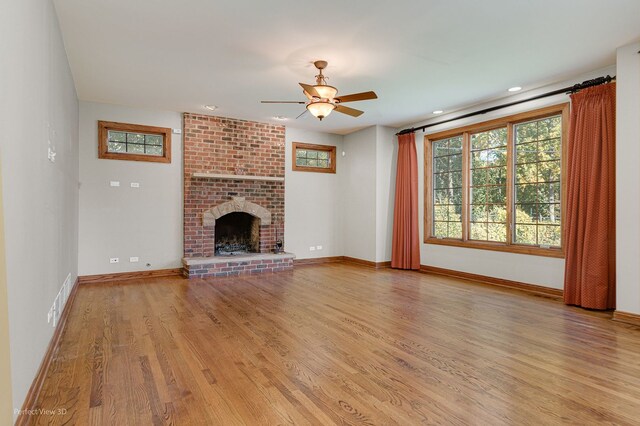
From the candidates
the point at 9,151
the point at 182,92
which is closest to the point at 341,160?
the point at 182,92

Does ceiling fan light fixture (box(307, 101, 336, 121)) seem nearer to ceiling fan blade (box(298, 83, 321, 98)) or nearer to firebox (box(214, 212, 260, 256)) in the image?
ceiling fan blade (box(298, 83, 321, 98))

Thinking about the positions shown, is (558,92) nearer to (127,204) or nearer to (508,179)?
(508,179)

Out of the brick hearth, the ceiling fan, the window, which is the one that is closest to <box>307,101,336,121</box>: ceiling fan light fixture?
the ceiling fan

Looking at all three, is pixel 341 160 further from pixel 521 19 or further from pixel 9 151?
pixel 9 151

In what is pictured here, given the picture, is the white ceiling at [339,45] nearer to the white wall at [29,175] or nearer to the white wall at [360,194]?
the white wall at [29,175]

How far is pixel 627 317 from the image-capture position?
3703 millimetres

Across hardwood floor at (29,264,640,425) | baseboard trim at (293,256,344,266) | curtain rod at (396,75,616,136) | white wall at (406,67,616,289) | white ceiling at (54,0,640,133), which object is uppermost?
white ceiling at (54,0,640,133)

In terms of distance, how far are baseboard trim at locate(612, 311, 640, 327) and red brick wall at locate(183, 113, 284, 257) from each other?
5394 mm

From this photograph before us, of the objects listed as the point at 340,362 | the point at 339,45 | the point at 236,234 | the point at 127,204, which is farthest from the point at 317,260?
the point at 340,362

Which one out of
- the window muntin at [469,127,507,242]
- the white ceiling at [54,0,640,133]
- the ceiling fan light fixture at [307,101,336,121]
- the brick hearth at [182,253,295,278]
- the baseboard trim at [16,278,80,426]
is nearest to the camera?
the baseboard trim at [16,278,80,426]

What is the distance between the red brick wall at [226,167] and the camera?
6.51m

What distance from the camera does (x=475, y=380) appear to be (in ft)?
8.00

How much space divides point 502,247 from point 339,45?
3.91 meters

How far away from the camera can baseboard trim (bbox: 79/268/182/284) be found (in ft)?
18.9
